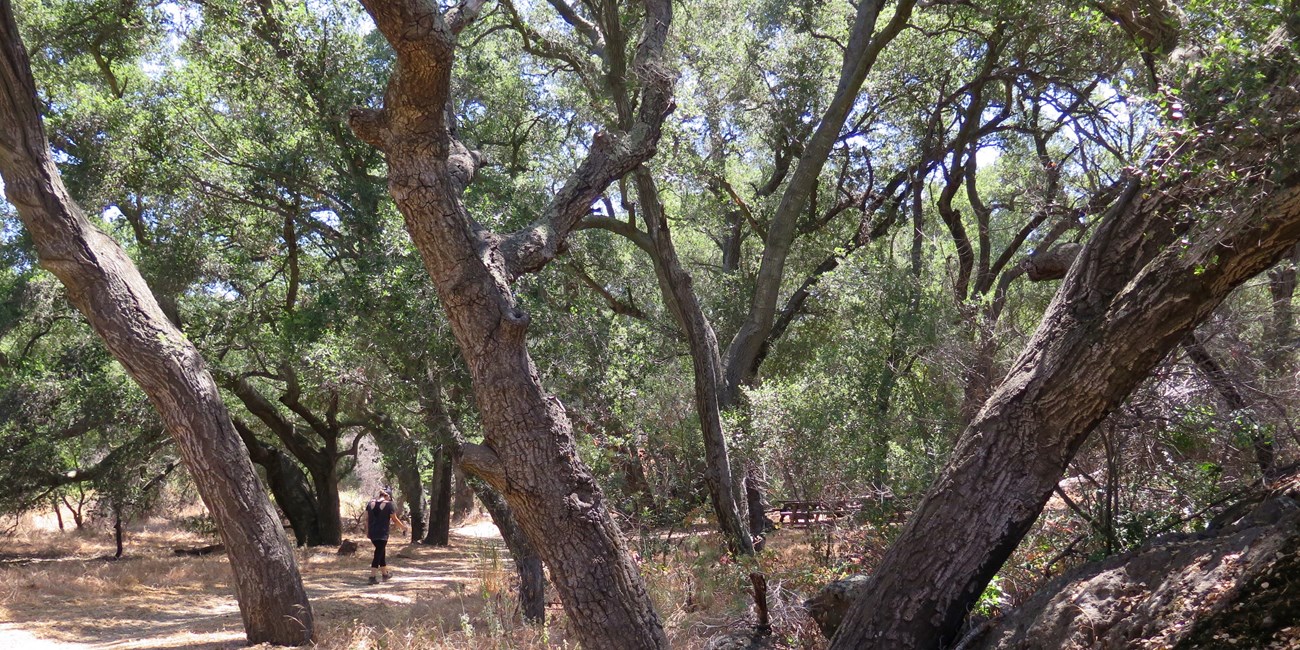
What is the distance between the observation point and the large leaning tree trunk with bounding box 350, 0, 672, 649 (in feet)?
14.7

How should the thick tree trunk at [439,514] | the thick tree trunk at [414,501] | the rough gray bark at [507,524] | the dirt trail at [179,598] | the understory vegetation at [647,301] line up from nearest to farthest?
the understory vegetation at [647,301]
the rough gray bark at [507,524]
the dirt trail at [179,598]
the thick tree trunk at [439,514]
the thick tree trunk at [414,501]

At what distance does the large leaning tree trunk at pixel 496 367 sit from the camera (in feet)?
14.7

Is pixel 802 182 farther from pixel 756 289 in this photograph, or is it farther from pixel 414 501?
pixel 414 501

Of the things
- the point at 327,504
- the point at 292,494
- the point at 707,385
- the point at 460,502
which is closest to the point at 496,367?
the point at 707,385

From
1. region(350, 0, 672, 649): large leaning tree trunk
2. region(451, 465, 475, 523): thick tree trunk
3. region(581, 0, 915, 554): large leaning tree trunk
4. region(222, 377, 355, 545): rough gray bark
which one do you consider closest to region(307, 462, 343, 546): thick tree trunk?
region(222, 377, 355, 545): rough gray bark

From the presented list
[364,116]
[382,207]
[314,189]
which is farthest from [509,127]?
[364,116]

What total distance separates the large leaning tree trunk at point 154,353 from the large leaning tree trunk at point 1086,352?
4907 mm

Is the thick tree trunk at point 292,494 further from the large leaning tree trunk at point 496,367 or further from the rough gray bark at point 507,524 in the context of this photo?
the large leaning tree trunk at point 496,367

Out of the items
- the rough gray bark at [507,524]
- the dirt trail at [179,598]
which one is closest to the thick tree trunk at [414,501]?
the dirt trail at [179,598]

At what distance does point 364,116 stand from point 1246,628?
15.4 ft

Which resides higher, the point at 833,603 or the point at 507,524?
the point at 507,524

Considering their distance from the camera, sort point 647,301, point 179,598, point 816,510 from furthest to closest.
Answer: point 647,301
point 179,598
point 816,510

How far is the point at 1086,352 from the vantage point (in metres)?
4.24

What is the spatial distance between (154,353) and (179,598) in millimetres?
5489
